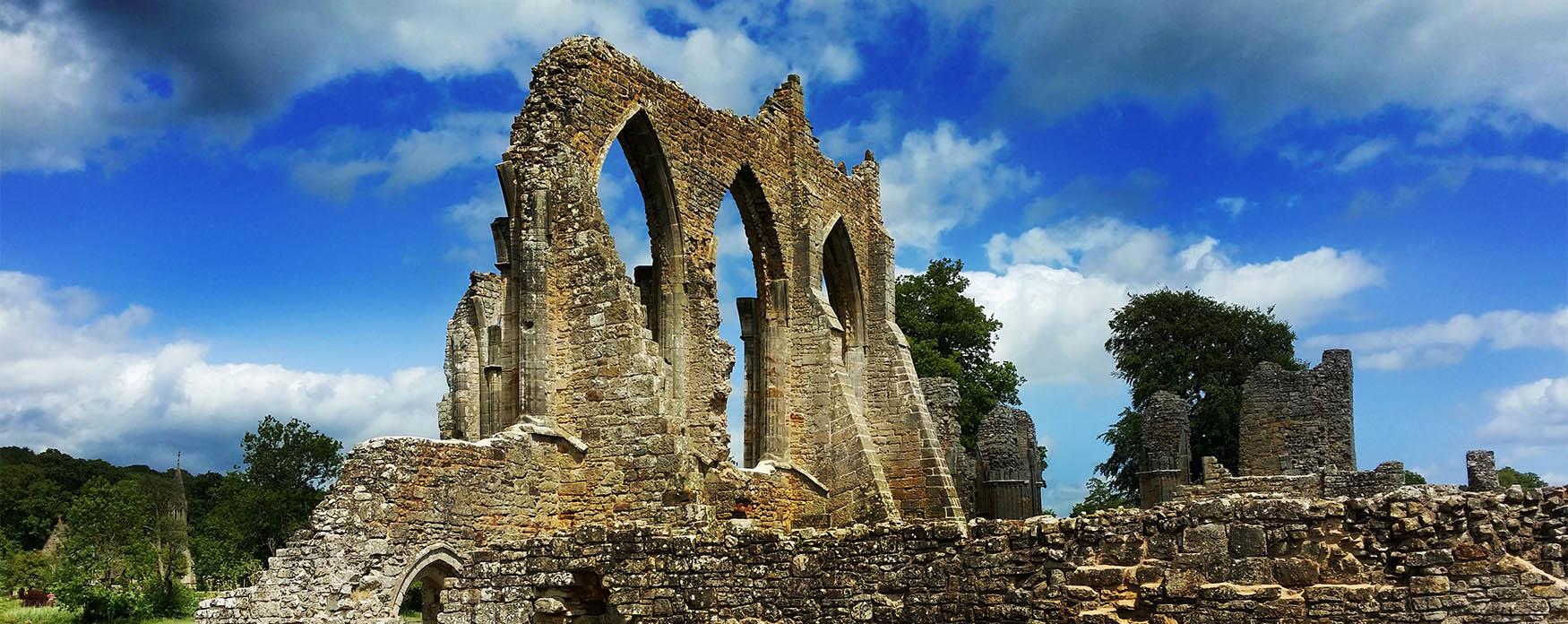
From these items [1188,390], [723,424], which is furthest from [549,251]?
[1188,390]

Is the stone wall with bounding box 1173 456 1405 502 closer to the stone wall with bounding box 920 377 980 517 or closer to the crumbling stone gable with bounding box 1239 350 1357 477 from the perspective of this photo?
the crumbling stone gable with bounding box 1239 350 1357 477

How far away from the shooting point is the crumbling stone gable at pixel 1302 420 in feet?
77.5

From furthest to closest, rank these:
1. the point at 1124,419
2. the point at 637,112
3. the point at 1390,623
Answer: the point at 1124,419 → the point at 637,112 → the point at 1390,623

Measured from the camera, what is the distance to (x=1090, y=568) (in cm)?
634

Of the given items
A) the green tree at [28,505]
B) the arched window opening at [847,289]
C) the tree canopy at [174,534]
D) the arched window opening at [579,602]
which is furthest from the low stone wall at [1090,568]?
the green tree at [28,505]

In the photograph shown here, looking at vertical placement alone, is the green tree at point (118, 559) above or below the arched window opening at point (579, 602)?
below

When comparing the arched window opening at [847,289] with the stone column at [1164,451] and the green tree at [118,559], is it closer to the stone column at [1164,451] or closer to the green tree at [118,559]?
the stone column at [1164,451]

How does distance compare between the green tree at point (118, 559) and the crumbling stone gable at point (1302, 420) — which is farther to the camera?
the green tree at point (118, 559)

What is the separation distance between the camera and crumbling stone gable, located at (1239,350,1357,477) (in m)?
23.6

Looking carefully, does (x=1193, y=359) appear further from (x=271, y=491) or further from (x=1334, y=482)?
(x=271, y=491)

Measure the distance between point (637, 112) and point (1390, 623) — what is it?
12.4 metres

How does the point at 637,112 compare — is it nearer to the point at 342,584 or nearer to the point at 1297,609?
the point at 342,584

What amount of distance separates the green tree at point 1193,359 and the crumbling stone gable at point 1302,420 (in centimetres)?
819

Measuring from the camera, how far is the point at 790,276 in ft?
67.8
